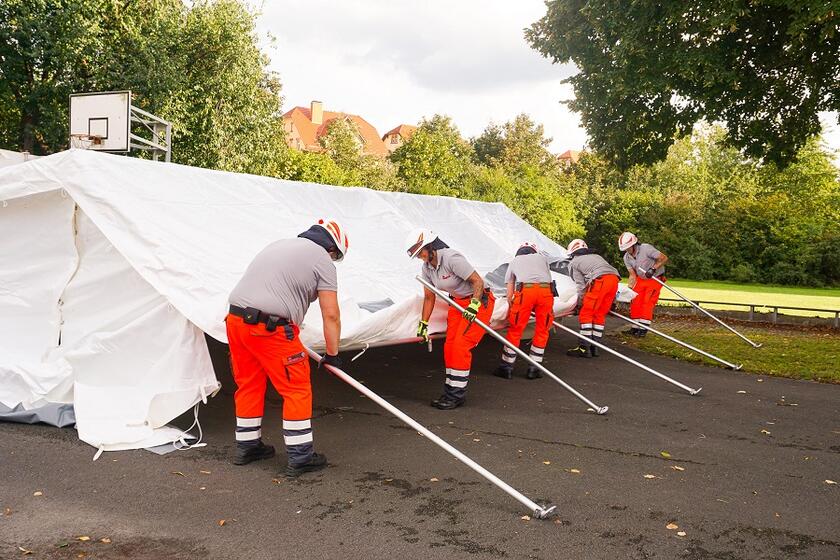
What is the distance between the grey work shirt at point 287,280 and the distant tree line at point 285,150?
11.3 meters

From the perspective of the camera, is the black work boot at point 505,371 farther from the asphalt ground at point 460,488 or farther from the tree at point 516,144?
the tree at point 516,144

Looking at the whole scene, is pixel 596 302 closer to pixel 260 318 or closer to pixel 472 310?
pixel 472 310

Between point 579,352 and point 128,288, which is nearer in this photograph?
point 128,288

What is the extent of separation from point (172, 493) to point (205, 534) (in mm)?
742

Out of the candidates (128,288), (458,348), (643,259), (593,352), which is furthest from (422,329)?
(643,259)

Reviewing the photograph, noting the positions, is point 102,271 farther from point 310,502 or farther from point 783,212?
point 783,212

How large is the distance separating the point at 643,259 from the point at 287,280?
853 cm

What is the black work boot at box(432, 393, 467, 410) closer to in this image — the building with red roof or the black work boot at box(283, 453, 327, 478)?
the black work boot at box(283, 453, 327, 478)

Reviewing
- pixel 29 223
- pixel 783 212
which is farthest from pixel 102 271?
pixel 783 212

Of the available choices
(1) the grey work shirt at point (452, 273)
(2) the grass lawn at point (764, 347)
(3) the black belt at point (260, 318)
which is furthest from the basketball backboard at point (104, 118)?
(2) the grass lawn at point (764, 347)

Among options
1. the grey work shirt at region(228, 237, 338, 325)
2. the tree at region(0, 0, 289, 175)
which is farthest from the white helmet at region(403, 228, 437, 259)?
the tree at region(0, 0, 289, 175)

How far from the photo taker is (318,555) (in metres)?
3.90

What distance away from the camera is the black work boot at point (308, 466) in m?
5.18

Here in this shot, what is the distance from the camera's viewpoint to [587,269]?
1038cm
